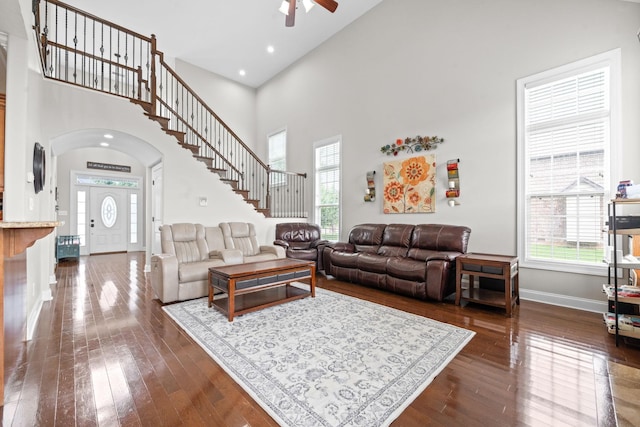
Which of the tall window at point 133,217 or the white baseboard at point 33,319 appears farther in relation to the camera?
the tall window at point 133,217

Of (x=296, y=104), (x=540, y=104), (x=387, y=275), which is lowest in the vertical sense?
(x=387, y=275)

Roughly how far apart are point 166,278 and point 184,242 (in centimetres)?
83

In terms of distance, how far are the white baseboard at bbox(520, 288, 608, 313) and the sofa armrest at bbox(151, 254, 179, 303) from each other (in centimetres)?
472

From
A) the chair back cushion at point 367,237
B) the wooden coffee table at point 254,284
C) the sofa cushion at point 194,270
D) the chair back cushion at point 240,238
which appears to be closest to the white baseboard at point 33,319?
the sofa cushion at point 194,270

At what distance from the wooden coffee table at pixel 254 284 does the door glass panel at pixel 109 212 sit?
25.3 ft

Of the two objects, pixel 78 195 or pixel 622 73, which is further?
pixel 78 195

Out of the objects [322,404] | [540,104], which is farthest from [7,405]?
[540,104]

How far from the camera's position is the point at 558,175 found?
145 inches

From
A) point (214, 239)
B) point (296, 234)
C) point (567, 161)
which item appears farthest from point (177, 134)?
point (567, 161)

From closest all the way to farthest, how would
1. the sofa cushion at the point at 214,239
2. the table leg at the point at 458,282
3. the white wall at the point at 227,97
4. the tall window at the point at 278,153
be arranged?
the table leg at the point at 458,282, the sofa cushion at the point at 214,239, the white wall at the point at 227,97, the tall window at the point at 278,153

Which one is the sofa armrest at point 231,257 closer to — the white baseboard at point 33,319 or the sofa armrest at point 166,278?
the sofa armrest at point 166,278

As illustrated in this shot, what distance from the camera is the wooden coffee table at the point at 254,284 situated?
314cm

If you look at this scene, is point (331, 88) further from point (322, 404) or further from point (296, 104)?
point (322, 404)

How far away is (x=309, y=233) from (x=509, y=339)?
4165 mm
